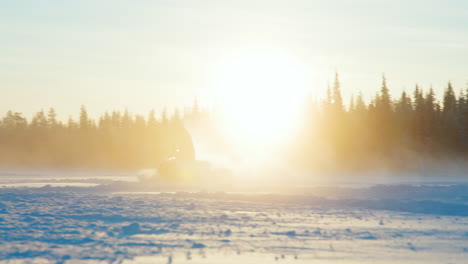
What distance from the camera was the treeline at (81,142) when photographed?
275 feet

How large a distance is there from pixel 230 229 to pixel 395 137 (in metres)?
64.4

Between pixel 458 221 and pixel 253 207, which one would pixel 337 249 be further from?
pixel 253 207

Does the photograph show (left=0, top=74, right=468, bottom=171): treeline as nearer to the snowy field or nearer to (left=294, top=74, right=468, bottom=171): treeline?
(left=294, top=74, right=468, bottom=171): treeline

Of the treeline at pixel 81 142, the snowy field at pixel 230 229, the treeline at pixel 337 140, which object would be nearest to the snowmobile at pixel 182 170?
the snowy field at pixel 230 229

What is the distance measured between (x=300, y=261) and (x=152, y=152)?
255 feet

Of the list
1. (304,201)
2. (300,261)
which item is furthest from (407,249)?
(304,201)

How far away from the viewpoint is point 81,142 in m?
91.0

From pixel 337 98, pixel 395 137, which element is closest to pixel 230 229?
pixel 395 137

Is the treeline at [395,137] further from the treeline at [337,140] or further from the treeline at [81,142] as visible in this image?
the treeline at [81,142]

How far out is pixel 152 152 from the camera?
86125 millimetres

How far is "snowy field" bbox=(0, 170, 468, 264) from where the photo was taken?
34.1 ft

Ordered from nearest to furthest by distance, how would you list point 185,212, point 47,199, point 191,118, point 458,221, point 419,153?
point 458,221 < point 185,212 < point 47,199 < point 419,153 < point 191,118

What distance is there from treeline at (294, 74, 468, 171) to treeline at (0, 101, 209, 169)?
22.8 meters

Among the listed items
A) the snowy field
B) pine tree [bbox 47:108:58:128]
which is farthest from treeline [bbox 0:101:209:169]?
the snowy field
